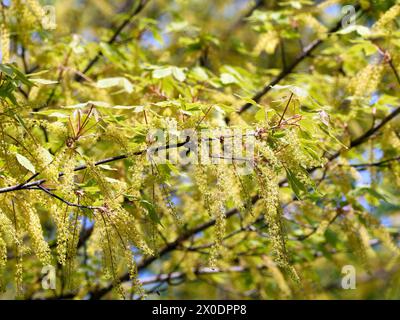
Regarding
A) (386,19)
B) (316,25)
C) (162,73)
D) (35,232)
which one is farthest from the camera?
(316,25)

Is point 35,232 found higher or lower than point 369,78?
lower

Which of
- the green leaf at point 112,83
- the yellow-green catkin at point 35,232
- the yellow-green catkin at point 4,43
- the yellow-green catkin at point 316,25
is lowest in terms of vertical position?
the yellow-green catkin at point 35,232

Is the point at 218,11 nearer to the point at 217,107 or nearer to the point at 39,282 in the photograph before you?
the point at 39,282

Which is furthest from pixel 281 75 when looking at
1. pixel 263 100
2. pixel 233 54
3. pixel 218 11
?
pixel 218 11

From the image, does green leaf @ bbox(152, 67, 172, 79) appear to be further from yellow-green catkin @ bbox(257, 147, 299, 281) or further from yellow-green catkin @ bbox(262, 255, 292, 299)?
yellow-green catkin @ bbox(262, 255, 292, 299)

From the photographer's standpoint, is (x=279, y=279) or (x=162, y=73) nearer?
(x=162, y=73)

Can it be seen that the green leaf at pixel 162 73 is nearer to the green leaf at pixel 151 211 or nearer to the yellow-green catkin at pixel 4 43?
the yellow-green catkin at pixel 4 43

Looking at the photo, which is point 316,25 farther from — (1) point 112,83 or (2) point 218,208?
(2) point 218,208

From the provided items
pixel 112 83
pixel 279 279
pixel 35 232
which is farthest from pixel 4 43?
pixel 279 279

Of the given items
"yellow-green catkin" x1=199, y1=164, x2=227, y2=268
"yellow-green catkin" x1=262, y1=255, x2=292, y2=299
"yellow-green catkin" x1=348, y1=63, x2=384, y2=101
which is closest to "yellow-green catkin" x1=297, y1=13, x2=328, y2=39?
"yellow-green catkin" x1=348, y1=63, x2=384, y2=101

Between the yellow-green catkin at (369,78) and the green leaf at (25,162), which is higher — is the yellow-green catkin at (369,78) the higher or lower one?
the higher one

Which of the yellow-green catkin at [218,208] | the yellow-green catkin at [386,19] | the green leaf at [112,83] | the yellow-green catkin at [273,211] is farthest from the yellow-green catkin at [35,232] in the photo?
the yellow-green catkin at [386,19]

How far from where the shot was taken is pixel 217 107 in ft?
8.74

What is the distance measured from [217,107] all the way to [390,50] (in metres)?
1.76
